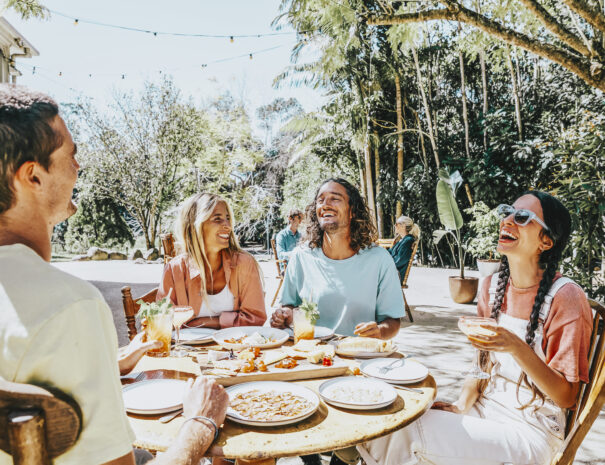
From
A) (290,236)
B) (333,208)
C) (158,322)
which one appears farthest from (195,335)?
(290,236)

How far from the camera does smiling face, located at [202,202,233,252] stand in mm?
2715

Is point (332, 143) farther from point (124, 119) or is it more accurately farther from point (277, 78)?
point (124, 119)

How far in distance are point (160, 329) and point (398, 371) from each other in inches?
39.8

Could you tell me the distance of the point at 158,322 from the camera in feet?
5.66

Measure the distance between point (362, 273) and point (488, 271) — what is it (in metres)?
5.71

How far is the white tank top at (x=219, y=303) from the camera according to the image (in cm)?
254

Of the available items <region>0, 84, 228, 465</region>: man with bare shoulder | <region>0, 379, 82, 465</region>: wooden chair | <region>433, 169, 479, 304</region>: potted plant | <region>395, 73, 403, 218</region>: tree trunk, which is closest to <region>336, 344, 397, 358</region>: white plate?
<region>0, 84, 228, 465</region>: man with bare shoulder

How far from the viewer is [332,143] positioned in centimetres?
1287

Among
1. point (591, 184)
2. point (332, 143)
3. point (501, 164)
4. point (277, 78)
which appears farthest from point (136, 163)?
point (591, 184)

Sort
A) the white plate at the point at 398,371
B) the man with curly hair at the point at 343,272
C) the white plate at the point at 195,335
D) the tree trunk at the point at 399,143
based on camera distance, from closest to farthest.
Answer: the white plate at the point at 398,371 → the white plate at the point at 195,335 → the man with curly hair at the point at 343,272 → the tree trunk at the point at 399,143

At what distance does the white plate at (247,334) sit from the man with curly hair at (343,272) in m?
0.19

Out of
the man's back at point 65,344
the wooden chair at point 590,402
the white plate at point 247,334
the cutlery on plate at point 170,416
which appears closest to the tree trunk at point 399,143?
the white plate at point 247,334

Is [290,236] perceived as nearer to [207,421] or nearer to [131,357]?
[131,357]

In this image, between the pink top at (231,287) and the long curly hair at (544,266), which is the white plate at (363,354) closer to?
the long curly hair at (544,266)
